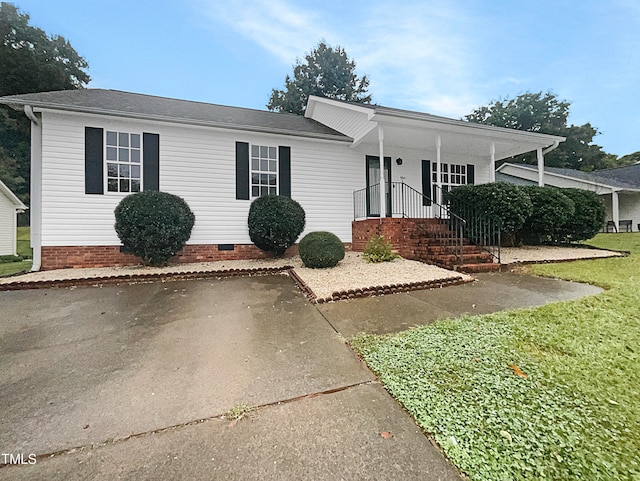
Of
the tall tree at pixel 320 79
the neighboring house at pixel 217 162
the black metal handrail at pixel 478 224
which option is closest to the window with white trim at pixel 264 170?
the neighboring house at pixel 217 162

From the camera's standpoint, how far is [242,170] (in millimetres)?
8398

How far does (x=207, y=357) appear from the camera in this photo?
9.00 ft

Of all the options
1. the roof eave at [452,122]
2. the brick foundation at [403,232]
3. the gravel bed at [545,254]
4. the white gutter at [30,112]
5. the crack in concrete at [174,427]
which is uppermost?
the roof eave at [452,122]

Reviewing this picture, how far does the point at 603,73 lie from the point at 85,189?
28198mm

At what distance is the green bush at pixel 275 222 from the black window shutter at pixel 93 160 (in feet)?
12.7

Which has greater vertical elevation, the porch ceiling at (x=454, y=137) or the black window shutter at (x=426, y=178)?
the porch ceiling at (x=454, y=137)

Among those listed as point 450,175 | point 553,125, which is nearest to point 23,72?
point 450,175

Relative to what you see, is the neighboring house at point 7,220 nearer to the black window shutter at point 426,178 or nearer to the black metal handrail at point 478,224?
the black window shutter at point 426,178

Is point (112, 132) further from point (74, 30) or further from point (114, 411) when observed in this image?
point (74, 30)

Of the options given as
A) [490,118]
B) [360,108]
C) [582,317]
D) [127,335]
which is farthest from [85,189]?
[490,118]

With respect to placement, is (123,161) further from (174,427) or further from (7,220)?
(7,220)

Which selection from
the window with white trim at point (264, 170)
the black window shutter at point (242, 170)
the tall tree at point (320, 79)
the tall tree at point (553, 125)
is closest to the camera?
the black window shutter at point (242, 170)

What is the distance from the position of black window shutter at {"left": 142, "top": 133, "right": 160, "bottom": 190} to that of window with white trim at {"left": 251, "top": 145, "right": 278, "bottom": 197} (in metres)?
2.54

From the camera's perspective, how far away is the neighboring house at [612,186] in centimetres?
1636
